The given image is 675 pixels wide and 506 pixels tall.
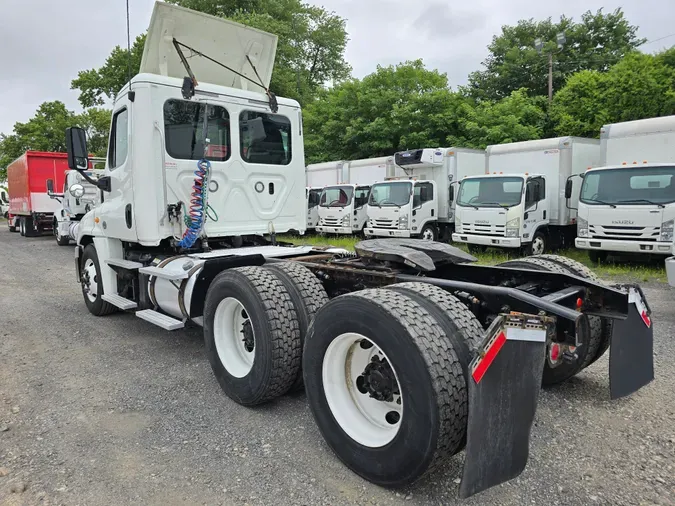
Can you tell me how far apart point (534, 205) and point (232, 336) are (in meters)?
10.3

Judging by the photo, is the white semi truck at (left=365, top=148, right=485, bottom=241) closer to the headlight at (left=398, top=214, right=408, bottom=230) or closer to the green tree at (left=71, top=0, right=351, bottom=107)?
the headlight at (left=398, top=214, right=408, bottom=230)

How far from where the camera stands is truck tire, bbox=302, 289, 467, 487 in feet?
7.80

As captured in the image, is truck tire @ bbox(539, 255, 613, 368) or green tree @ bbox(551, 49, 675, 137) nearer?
truck tire @ bbox(539, 255, 613, 368)

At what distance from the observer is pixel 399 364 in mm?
2502

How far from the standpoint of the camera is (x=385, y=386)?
9.20ft

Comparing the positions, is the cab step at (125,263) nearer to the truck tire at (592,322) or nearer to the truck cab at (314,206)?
the truck tire at (592,322)

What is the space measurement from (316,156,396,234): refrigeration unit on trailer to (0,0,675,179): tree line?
17.9 ft

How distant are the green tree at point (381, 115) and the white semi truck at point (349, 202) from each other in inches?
216

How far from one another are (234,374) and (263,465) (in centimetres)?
100

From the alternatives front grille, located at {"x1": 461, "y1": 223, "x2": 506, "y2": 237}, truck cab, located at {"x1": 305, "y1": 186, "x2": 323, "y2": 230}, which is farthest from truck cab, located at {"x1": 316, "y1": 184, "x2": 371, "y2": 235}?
front grille, located at {"x1": 461, "y1": 223, "x2": 506, "y2": 237}

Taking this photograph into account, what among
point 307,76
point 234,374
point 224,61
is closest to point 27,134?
point 307,76

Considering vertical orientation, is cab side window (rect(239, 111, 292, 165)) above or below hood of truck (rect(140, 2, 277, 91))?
below

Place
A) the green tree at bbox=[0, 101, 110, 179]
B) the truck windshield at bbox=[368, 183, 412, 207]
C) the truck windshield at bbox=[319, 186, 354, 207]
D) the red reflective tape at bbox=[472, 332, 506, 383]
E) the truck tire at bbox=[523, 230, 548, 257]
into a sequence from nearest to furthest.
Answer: the red reflective tape at bbox=[472, 332, 506, 383] < the truck tire at bbox=[523, 230, 548, 257] < the truck windshield at bbox=[368, 183, 412, 207] < the truck windshield at bbox=[319, 186, 354, 207] < the green tree at bbox=[0, 101, 110, 179]

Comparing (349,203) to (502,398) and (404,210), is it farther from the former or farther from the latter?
(502,398)
